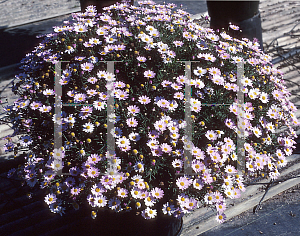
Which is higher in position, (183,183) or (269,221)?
(183,183)

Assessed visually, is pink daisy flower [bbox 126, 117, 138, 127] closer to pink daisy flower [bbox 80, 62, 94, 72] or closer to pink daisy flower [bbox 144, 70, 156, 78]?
pink daisy flower [bbox 144, 70, 156, 78]

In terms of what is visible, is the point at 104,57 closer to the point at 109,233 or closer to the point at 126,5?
the point at 126,5

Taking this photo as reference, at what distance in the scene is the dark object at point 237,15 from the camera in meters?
3.91

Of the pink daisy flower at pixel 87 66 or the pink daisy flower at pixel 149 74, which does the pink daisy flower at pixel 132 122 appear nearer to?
the pink daisy flower at pixel 149 74

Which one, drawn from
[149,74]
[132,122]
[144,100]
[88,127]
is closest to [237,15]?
[149,74]

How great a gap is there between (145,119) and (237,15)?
108 inches

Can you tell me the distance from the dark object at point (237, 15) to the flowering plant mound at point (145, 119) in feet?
6.38

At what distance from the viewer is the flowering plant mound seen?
5.92 feet

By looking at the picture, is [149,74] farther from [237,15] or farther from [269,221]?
[237,15]

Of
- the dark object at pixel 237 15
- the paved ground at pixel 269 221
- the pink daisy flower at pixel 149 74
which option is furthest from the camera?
the dark object at pixel 237 15

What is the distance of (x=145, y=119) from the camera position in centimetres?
188

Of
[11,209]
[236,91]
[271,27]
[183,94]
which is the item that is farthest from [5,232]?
[271,27]

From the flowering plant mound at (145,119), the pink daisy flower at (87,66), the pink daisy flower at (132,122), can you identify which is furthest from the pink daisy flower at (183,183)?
the pink daisy flower at (87,66)

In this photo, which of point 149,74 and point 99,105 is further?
point 149,74
